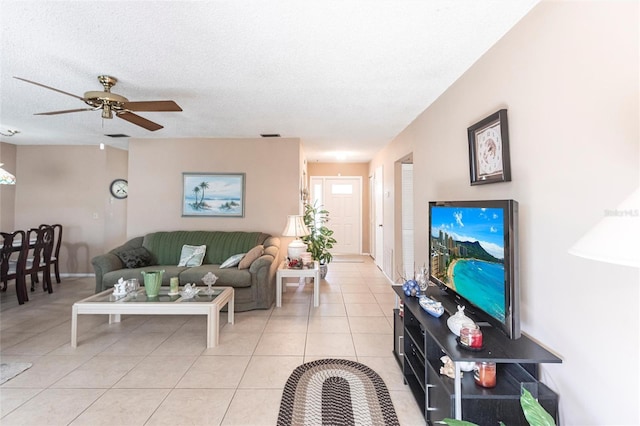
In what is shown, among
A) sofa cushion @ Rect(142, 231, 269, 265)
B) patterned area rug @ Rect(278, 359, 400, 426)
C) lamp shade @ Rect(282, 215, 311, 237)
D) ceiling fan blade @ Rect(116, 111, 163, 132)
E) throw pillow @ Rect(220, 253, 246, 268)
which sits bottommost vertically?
patterned area rug @ Rect(278, 359, 400, 426)

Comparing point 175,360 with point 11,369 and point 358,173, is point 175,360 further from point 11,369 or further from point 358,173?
point 358,173

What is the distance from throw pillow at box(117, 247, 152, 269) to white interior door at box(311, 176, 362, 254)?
420cm

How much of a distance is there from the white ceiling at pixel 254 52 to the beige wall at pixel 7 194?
7.63 feet

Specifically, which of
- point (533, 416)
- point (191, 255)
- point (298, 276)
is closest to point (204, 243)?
point (191, 255)

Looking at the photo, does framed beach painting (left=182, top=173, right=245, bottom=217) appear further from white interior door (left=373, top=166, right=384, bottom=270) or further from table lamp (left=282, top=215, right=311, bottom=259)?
white interior door (left=373, top=166, right=384, bottom=270)

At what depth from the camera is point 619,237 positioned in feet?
2.36

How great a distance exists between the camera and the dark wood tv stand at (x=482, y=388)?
1.26m

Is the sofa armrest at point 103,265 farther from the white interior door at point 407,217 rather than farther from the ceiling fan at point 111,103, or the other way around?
the white interior door at point 407,217

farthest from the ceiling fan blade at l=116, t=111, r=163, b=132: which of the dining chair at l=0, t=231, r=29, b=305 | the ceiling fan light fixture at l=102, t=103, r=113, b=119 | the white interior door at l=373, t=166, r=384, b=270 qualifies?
the white interior door at l=373, t=166, r=384, b=270

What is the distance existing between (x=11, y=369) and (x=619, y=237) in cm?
370

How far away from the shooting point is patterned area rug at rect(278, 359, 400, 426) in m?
1.69

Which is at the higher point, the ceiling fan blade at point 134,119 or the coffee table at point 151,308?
the ceiling fan blade at point 134,119

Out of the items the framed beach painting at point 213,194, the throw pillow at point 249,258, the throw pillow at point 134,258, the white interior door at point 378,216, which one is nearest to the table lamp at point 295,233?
the throw pillow at point 249,258

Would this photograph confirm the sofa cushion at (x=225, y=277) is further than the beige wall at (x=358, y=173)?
No
